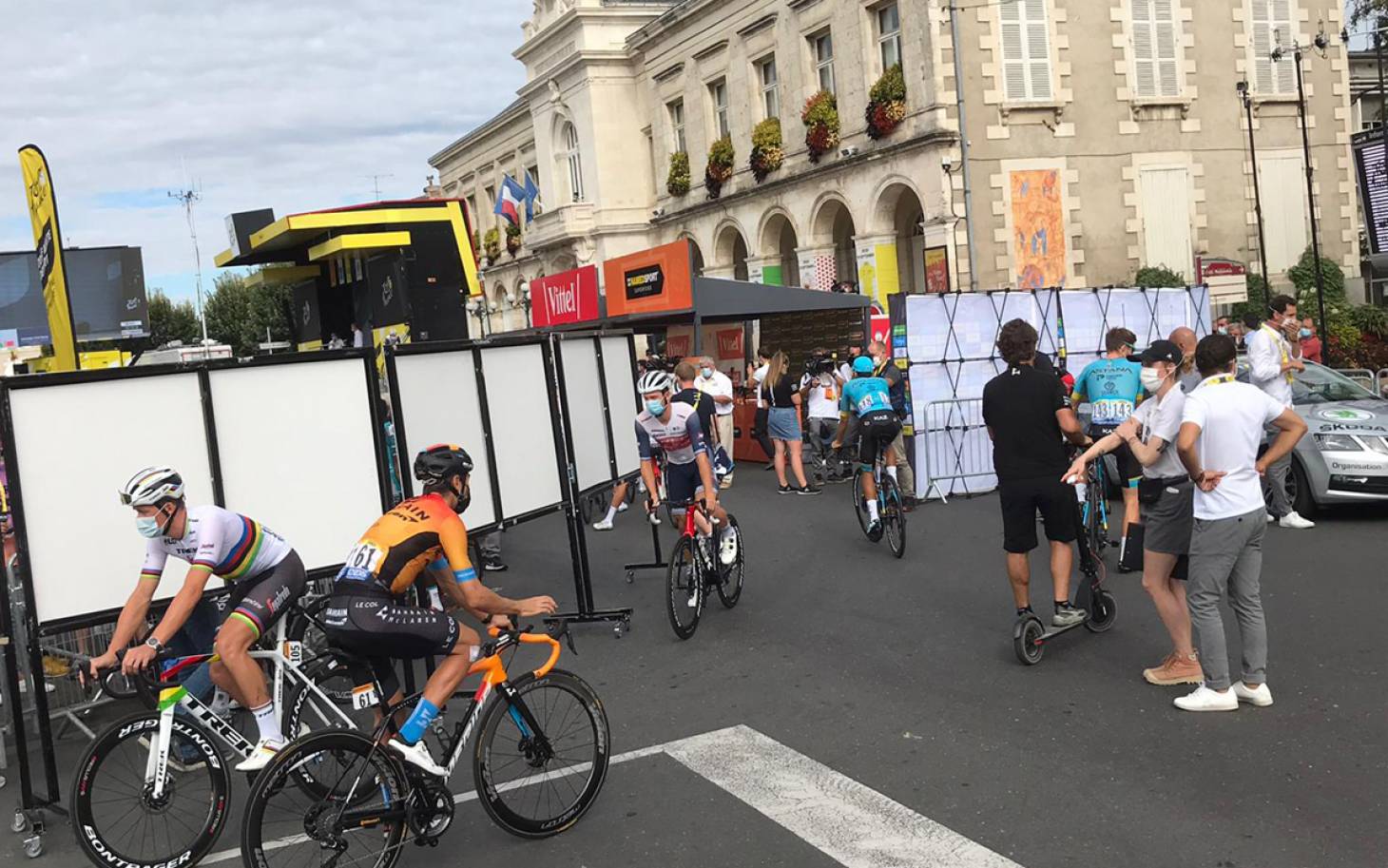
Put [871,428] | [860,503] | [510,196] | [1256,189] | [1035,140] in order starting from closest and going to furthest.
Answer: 1. [871,428]
2. [860,503]
3. [1256,189]
4. [1035,140]
5. [510,196]

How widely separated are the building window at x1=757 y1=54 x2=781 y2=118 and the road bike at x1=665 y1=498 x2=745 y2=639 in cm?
2576

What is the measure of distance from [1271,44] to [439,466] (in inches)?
1183

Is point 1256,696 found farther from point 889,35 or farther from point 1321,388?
point 889,35

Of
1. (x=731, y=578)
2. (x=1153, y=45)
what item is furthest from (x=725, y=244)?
(x=731, y=578)

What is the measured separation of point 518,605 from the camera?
5.05 metres

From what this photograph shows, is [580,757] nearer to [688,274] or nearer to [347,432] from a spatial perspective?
[347,432]

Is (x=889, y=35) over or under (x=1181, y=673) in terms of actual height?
over

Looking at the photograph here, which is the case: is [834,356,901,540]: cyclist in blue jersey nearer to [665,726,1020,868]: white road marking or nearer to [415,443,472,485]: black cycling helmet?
[665,726,1020,868]: white road marking

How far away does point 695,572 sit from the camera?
9.03 metres

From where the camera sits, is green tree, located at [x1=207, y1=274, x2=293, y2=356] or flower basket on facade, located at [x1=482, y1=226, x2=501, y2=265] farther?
green tree, located at [x1=207, y1=274, x2=293, y2=356]

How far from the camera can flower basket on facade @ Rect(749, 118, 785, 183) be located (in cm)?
3328

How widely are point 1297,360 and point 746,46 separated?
24205 mm

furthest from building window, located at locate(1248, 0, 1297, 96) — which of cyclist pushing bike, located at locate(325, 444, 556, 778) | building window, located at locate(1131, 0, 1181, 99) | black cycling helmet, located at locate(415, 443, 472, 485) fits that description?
cyclist pushing bike, located at locate(325, 444, 556, 778)

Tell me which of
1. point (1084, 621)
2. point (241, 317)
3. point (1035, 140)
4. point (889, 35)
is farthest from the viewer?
point (241, 317)
